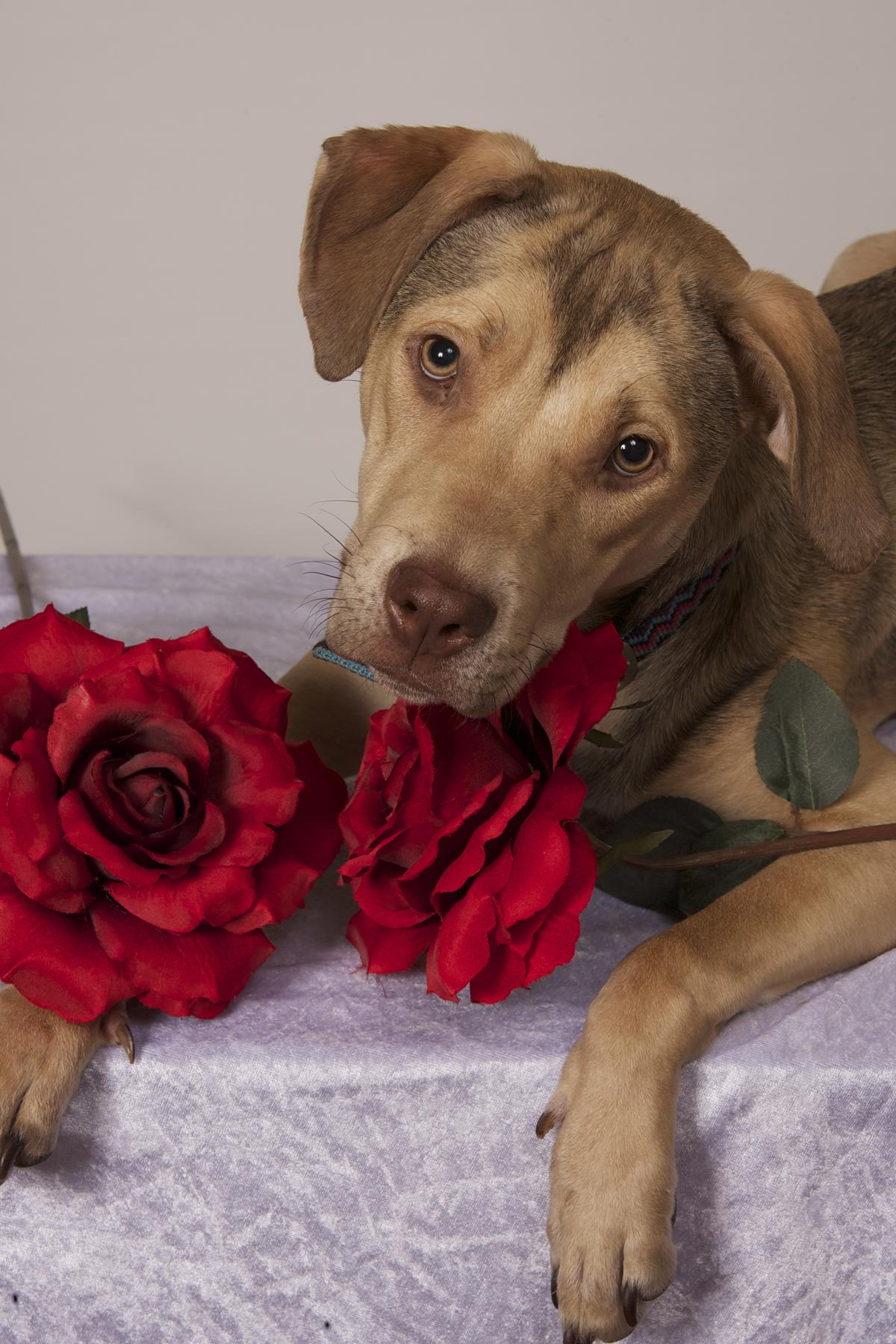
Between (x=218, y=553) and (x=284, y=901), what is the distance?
4028 mm

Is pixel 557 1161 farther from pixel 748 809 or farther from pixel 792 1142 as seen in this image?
pixel 748 809

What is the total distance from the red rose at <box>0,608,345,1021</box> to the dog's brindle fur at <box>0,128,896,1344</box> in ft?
0.57

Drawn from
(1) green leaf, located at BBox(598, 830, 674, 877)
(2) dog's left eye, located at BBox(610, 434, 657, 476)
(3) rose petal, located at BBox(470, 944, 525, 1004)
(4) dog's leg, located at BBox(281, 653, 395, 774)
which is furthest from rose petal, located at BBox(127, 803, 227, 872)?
(4) dog's leg, located at BBox(281, 653, 395, 774)

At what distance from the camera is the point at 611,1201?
194 cm

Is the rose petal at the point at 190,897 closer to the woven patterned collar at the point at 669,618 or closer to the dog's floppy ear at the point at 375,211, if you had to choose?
the woven patterned collar at the point at 669,618

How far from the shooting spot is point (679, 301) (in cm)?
234

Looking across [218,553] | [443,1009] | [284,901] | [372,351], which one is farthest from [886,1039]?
[218,553]

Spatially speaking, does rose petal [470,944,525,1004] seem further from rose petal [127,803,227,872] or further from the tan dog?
rose petal [127,803,227,872]

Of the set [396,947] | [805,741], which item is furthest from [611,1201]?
[805,741]

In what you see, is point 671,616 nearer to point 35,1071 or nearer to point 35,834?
point 35,834

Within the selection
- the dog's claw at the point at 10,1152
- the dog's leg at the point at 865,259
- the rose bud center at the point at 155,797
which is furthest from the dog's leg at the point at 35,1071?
the dog's leg at the point at 865,259

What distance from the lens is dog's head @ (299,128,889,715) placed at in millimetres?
2129

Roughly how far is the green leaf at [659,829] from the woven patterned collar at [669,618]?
329 mm

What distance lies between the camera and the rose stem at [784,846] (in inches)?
89.2
